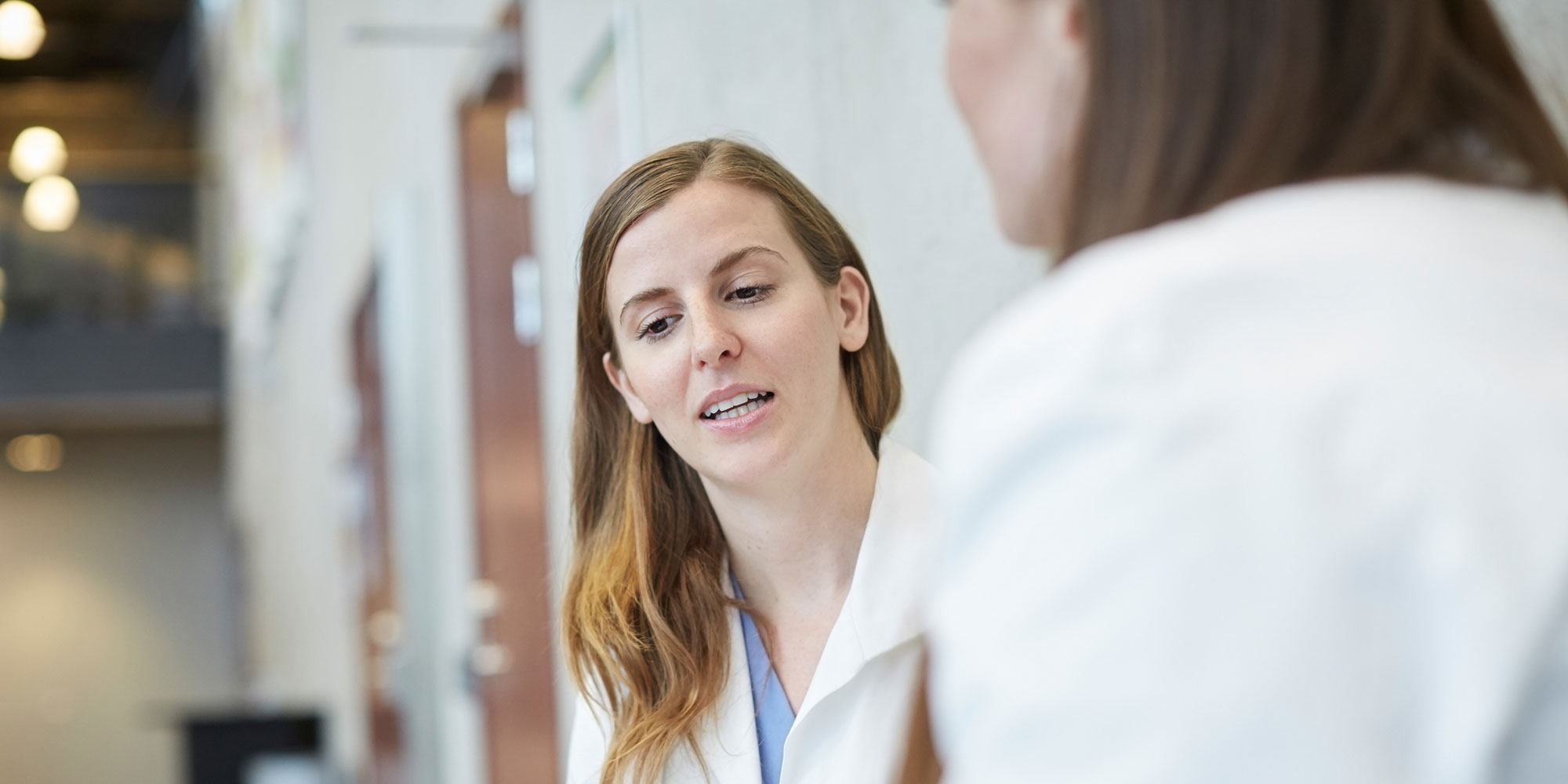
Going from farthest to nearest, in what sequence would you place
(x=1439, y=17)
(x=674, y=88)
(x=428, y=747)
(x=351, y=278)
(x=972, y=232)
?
(x=351, y=278) → (x=428, y=747) → (x=674, y=88) → (x=972, y=232) → (x=1439, y=17)

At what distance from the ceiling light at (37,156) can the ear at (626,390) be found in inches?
513

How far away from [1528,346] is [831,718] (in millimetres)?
826

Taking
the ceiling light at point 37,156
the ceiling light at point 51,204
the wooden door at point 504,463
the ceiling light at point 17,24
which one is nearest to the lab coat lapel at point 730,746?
the wooden door at point 504,463

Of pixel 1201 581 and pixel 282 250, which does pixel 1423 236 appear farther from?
pixel 282 250

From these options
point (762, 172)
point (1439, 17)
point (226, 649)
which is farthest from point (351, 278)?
point (226, 649)

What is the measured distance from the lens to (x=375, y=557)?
21.4ft

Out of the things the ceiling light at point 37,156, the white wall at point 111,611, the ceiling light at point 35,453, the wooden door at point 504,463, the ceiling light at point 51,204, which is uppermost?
the ceiling light at point 37,156

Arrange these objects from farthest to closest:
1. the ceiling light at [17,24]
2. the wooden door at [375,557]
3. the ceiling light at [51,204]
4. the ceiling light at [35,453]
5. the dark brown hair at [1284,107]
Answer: the ceiling light at [35,453]
the ceiling light at [51,204]
the ceiling light at [17,24]
the wooden door at [375,557]
the dark brown hair at [1284,107]

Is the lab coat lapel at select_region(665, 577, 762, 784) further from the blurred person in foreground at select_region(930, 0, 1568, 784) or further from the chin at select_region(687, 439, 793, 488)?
the blurred person in foreground at select_region(930, 0, 1568, 784)

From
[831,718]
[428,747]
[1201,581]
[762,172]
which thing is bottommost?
[428,747]

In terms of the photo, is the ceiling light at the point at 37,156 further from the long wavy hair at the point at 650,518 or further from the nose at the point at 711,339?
the nose at the point at 711,339

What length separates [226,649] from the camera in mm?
15117

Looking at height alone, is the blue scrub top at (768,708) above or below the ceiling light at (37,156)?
below

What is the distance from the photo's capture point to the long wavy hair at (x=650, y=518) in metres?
1.39
